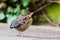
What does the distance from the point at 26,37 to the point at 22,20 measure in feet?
1.09

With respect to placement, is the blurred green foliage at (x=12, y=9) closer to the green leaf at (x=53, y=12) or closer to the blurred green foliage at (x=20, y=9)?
the blurred green foliage at (x=20, y=9)

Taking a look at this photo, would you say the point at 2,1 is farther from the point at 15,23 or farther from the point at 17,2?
the point at 15,23

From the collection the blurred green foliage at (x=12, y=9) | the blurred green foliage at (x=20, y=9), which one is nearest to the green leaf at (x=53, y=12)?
the blurred green foliage at (x=20, y=9)

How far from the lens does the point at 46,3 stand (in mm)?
7598

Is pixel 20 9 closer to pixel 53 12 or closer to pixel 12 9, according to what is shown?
pixel 12 9

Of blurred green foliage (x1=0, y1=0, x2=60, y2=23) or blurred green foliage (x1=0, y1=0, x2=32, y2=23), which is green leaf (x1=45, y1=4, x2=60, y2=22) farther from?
blurred green foliage (x1=0, y1=0, x2=32, y2=23)

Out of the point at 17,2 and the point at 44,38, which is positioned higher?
the point at 17,2

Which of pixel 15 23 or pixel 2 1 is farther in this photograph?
pixel 2 1

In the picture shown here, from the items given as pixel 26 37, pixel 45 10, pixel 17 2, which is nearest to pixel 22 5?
pixel 17 2

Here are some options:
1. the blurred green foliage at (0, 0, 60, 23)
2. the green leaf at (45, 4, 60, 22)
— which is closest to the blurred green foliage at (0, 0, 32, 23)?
the blurred green foliage at (0, 0, 60, 23)

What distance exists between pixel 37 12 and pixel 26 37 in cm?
306

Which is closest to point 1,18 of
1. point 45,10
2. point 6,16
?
point 6,16

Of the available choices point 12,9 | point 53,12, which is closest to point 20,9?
point 12,9

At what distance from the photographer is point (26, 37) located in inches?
184
